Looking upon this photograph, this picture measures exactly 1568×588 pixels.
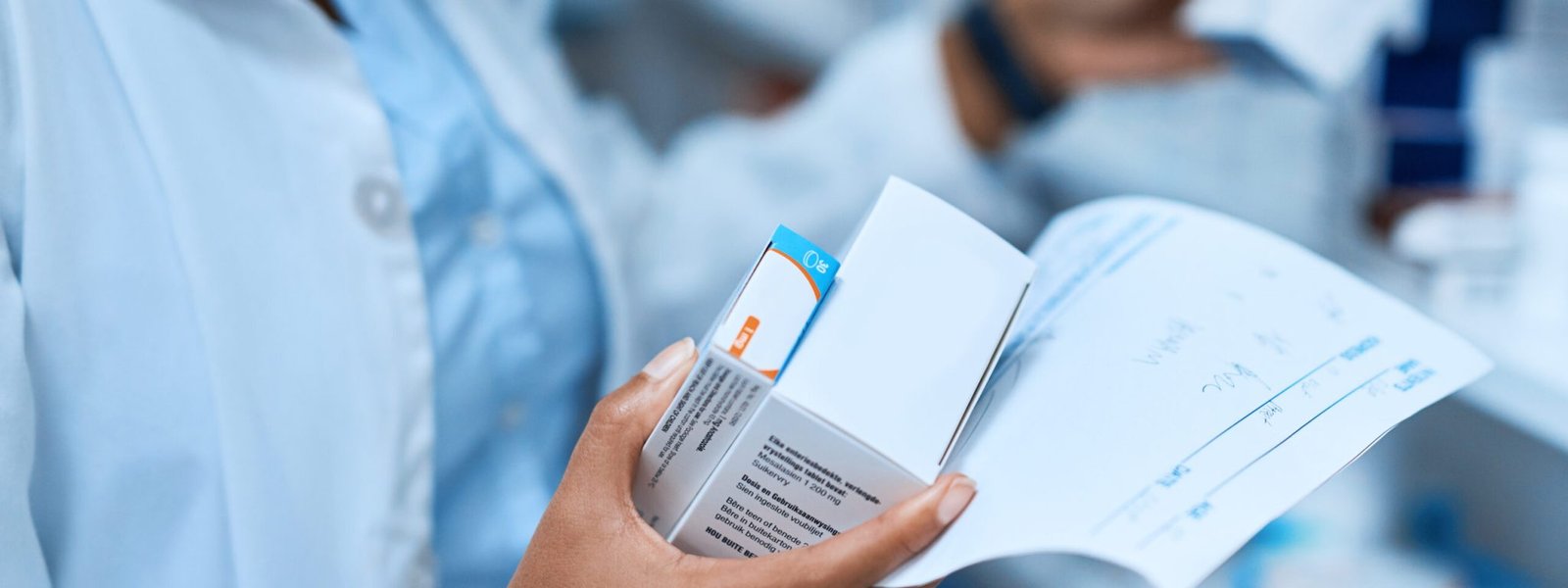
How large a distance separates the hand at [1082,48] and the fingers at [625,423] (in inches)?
18.8

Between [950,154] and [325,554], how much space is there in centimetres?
50

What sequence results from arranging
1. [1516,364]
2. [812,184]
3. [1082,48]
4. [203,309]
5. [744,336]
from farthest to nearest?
[812,184] → [1082,48] → [1516,364] → [203,309] → [744,336]

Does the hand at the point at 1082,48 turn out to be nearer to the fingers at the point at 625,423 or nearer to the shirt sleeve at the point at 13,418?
the fingers at the point at 625,423

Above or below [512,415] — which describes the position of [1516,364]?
above

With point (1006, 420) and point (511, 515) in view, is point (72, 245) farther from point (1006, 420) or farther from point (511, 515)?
point (1006, 420)

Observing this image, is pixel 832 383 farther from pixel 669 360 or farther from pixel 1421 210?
pixel 1421 210

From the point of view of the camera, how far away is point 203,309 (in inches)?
15.3

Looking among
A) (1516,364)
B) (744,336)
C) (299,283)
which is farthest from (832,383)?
(1516,364)

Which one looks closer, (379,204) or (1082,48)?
(379,204)

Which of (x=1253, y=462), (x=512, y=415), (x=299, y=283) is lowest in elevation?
(x=512, y=415)

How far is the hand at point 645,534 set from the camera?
274 mm

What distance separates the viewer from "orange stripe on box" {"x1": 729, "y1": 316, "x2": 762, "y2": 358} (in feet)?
0.88

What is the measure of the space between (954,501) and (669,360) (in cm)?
10

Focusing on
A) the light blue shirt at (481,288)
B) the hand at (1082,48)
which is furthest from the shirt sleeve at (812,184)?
the light blue shirt at (481,288)
